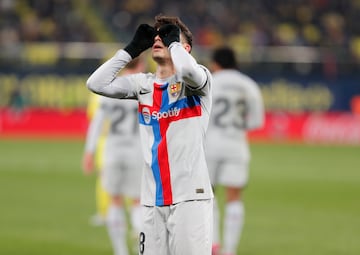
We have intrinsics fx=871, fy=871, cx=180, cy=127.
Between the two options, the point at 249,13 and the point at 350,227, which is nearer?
the point at 350,227

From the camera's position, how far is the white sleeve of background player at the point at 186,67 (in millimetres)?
5320

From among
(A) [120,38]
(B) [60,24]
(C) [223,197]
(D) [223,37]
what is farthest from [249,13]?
(C) [223,197]

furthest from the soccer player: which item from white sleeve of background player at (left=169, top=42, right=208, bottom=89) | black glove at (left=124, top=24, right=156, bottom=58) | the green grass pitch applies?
the green grass pitch

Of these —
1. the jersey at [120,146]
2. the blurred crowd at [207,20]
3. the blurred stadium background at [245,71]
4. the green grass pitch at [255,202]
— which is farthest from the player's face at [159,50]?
the blurred crowd at [207,20]

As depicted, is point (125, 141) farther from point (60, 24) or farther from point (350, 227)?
point (60, 24)

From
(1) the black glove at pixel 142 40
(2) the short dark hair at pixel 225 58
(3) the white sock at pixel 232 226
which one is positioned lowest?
(3) the white sock at pixel 232 226

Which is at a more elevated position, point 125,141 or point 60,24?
point 60,24

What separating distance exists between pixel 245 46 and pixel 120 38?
423 cm

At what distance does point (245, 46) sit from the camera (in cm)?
2927

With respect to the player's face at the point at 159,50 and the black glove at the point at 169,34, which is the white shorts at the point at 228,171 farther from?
the black glove at the point at 169,34

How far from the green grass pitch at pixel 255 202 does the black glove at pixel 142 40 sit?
4450 millimetres

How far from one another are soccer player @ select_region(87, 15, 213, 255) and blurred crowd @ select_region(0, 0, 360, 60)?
23.1m

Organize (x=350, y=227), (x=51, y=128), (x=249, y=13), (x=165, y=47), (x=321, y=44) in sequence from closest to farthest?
(x=165, y=47) < (x=350, y=227) < (x=51, y=128) < (x=321, y=44) < (x=249, y=13)

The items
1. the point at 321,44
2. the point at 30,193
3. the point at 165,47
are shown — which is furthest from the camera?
the point at 321,44
